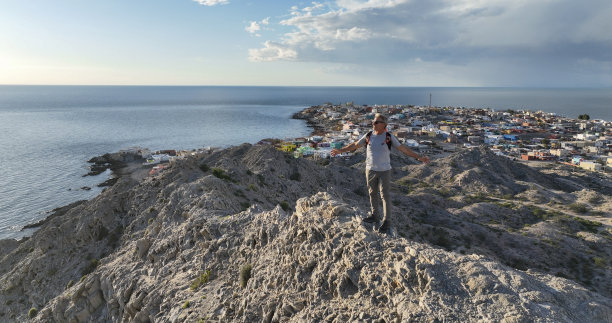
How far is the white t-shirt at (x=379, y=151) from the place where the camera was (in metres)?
8.59

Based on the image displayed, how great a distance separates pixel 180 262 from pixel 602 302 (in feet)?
45.0

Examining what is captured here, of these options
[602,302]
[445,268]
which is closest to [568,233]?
[602,302]

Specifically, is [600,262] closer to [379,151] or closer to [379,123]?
[379,151]

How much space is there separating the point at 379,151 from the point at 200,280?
8.18 meters

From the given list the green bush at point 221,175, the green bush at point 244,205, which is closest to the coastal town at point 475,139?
the green bush at point 221,175

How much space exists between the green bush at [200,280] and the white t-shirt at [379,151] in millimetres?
7511

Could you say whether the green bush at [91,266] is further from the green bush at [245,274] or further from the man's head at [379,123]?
the man's head at [379,123]

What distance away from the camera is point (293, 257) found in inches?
393

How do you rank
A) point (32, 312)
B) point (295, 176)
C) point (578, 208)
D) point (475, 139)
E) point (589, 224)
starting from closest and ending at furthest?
point (32, 312) < point (589, 224) < point (295, 176) < point (578, 208) < point (475, 139)

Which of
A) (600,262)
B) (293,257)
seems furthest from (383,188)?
(600,262)

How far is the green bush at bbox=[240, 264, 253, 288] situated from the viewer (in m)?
11.0

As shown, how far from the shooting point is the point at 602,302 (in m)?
7.52

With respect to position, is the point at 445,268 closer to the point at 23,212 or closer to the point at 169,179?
the point at 169,179

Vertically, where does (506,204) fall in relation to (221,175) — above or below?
below
